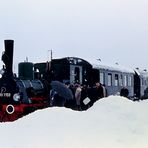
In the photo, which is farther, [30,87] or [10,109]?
[30,87]

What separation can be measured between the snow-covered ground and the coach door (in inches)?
547

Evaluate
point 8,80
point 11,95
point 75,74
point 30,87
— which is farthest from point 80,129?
point 75,74

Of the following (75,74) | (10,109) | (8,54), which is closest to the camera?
(10,109)

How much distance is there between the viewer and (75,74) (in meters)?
22.5

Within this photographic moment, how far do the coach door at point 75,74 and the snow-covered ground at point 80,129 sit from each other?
1390 cm

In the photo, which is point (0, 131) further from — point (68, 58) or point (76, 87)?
point (68, 58)

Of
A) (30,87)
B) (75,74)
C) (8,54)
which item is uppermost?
(8,54)

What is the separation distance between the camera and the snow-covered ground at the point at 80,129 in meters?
6.17

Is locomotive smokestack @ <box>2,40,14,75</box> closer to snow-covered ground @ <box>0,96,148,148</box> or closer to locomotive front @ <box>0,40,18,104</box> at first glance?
locomotive front @ <box>0,40,18,104</box>

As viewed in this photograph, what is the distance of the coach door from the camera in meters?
22.0

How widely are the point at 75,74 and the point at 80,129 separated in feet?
52.2

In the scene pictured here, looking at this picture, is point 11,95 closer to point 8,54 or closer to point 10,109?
point 10,109

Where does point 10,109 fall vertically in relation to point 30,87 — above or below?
below

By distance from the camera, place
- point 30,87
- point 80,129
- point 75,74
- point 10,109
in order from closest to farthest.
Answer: point 80,129 < point 10,109 < point 30,87 < point 75,74
